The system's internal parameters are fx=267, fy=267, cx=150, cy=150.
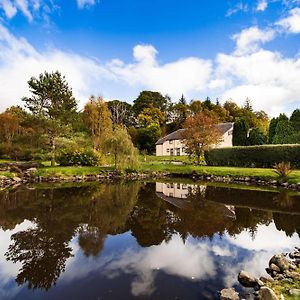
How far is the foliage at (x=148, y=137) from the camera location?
57.8 metres

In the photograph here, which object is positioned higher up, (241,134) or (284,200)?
(241,134)

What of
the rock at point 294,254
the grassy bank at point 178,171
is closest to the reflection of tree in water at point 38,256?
the rock at point 294,254

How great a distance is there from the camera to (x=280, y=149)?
2780cm

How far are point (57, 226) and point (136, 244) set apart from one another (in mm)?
3713

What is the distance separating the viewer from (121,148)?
28.2m

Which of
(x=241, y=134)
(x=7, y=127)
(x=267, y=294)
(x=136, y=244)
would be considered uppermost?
(x=7, y=127)

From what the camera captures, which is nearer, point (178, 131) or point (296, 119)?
point (296, 119)

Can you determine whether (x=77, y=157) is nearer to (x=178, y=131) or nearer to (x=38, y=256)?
(x=178, y=131)

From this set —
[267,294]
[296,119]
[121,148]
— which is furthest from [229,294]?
[296,119]

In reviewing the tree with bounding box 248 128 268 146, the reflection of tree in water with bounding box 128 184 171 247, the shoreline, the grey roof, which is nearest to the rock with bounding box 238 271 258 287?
the reflection of tree in water with bounding box 128 184 171 247

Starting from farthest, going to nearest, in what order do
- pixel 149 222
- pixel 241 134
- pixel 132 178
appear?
pixel 241 134 → pixel 132 178 → pixel 149 222

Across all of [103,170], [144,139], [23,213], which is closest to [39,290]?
[23,213]

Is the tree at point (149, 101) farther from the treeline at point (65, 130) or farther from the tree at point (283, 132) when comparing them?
the tree at point (283, 132)

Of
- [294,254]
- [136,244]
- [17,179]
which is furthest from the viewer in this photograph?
A: [17,179]
